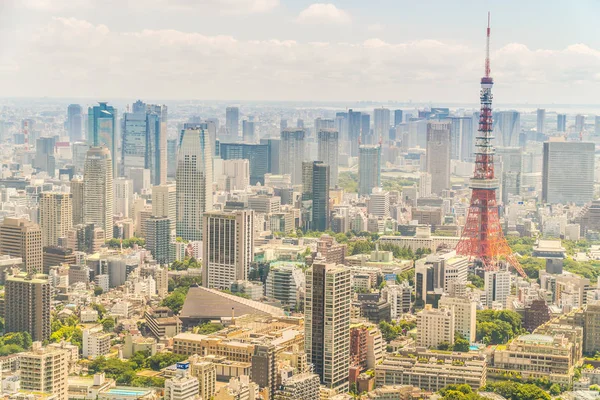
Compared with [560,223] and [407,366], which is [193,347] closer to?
[407,366]

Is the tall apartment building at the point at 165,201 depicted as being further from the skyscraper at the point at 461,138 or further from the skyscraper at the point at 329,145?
the skyscraper at the point at 461,138

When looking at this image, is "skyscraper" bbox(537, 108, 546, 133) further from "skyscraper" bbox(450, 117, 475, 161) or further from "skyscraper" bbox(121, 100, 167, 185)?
"skyscraper" bbox(121, 100, 167, 185)

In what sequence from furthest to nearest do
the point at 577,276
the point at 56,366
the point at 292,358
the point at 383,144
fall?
the point at 383,144 → the point at 577,276 → the point at 292,358 → the point at 56,366

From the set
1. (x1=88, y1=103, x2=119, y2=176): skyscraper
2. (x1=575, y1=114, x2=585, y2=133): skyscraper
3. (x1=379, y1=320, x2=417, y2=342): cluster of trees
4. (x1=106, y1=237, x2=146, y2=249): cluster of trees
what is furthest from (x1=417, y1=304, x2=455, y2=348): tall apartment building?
(x1=88, y1=103, x2=119, y2=176): skyscraper

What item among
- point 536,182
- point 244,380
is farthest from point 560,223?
point 244,380

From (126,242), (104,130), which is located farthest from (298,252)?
(104,130)
